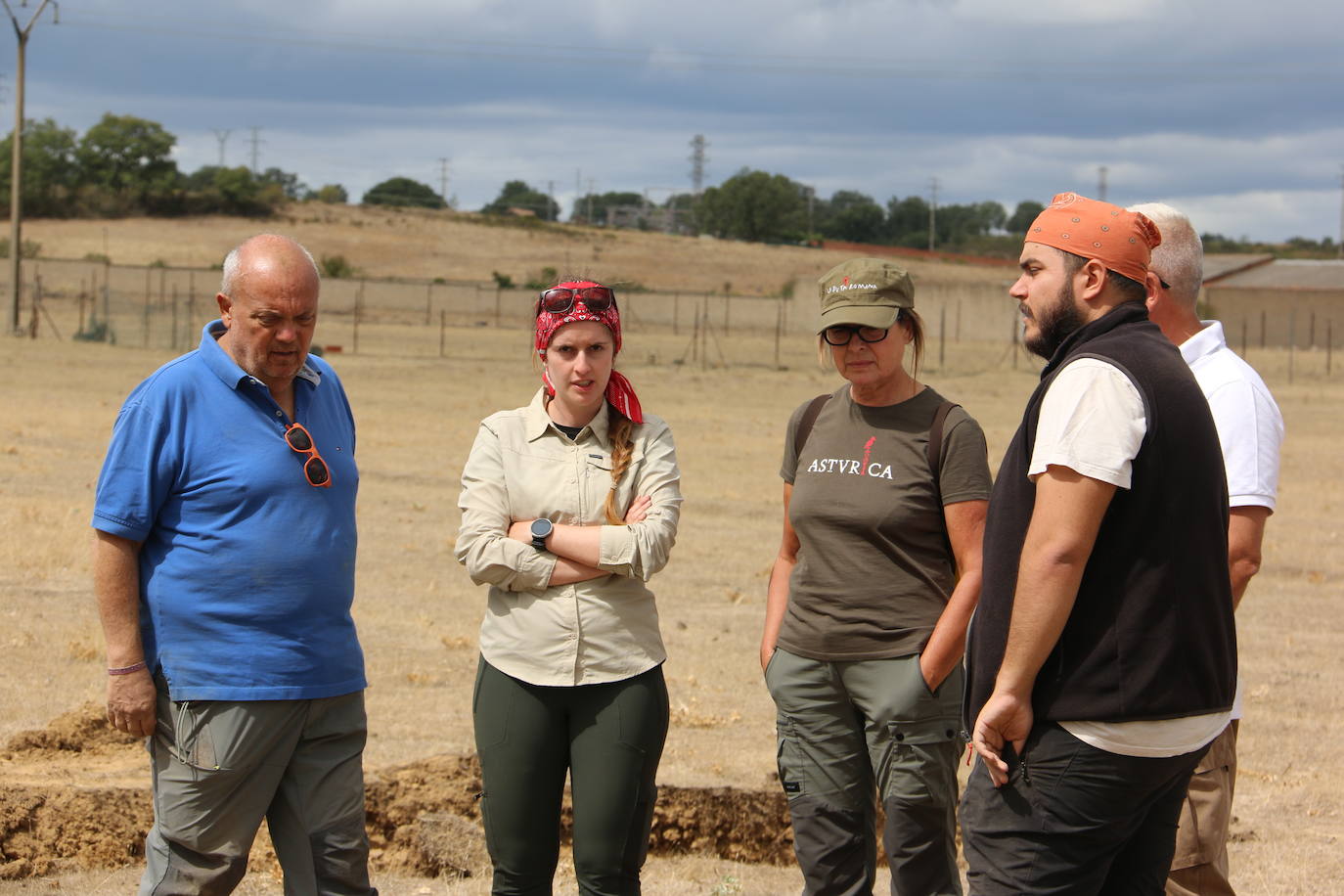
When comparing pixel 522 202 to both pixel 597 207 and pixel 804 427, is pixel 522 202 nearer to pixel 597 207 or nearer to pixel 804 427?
pixel 597 207

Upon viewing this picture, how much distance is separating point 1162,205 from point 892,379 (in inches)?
34.7

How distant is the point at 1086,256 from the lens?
2811mm

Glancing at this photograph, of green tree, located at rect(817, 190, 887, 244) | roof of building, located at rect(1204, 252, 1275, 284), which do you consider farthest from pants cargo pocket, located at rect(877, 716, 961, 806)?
green tree, located at rect(817, 190, 887, 244)

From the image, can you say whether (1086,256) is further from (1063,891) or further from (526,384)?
(526,384)

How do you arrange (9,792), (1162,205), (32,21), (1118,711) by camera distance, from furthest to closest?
1. (32,21)
2. (9,792)
3. (1162,205)
4. (1118,711)

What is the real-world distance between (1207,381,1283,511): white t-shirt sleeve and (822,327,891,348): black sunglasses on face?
90 cm

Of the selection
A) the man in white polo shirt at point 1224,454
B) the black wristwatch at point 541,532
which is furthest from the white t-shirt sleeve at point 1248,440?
the black wristwatch at point 541,532

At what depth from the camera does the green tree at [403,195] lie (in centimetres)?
11269

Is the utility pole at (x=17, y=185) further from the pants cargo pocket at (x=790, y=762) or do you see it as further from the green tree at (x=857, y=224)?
the green tree at (x=857, y=224)

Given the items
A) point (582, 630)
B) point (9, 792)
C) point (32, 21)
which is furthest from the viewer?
point (32, 21)

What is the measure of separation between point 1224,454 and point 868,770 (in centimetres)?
127

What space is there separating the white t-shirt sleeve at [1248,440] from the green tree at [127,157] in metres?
97.0

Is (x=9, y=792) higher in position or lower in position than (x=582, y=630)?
lower

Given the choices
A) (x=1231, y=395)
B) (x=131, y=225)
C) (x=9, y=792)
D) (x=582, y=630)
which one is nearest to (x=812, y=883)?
(x=582, y=630)
